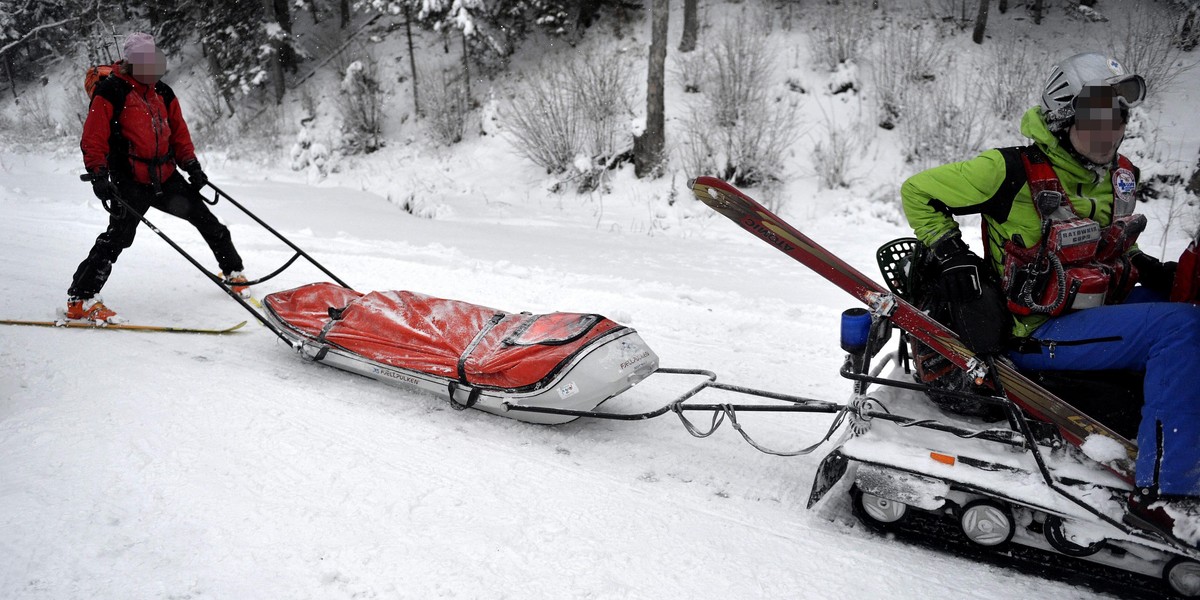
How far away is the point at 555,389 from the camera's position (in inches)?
133

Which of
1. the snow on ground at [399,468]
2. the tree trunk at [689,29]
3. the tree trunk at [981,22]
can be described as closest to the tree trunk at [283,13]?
the tree trunk at [689,29]

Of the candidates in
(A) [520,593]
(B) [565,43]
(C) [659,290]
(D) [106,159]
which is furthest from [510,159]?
(A) [520,593]

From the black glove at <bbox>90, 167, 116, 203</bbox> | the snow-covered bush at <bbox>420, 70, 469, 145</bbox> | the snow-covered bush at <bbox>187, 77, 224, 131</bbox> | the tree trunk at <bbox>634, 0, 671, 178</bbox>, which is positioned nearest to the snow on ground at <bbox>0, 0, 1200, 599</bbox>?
the black glove at <bbox>90, 167, 116, 203</bbox>

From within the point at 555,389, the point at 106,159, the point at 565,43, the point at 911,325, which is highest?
the point at 565,43

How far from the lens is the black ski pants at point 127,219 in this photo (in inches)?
190

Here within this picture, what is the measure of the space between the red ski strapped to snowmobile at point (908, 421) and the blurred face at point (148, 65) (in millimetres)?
2837

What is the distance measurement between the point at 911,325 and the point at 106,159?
5.01 m

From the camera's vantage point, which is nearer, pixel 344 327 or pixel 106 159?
pixel 344 327

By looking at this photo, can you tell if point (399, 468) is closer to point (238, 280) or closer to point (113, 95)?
point (238, 280)

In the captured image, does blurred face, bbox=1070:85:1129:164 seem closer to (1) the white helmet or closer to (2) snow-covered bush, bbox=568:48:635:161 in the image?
(1) the white helmet

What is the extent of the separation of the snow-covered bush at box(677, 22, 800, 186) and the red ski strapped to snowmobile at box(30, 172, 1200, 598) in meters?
7.82

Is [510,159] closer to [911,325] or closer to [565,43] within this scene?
[565,43]

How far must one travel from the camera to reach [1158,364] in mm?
2336

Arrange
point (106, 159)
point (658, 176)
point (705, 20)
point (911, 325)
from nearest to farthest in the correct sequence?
point (911, 325)
point (106, 159)
point (658, 176)
point (705, 20)
